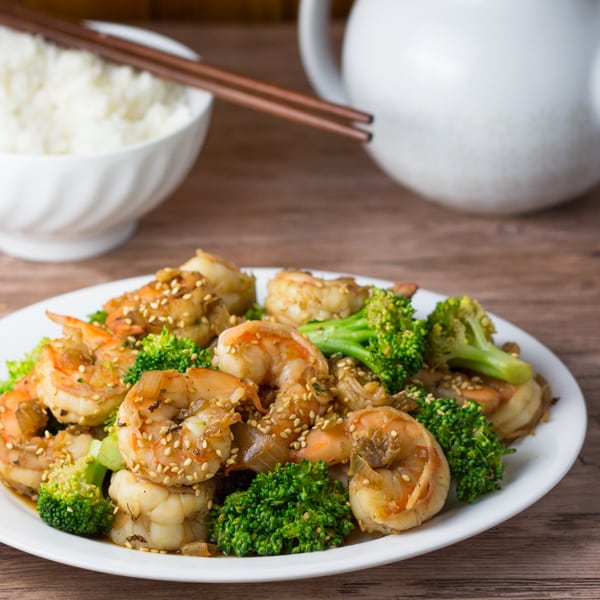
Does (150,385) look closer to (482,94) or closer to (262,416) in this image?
(262,416)

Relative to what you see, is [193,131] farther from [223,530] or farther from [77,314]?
[223,530]

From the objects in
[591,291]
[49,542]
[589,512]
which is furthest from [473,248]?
[49,542]

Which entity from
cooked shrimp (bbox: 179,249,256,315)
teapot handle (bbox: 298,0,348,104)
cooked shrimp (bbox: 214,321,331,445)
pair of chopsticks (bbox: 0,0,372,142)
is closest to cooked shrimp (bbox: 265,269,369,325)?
cooked shrimp (bbox: 179,249,256,315)

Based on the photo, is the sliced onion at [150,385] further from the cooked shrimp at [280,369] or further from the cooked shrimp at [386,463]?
the cooked shrimp at [386,463]

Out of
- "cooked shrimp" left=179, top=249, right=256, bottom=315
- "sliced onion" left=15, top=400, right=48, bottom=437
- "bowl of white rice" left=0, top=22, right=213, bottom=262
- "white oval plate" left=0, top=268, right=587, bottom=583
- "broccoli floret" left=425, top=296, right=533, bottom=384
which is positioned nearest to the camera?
"white oval plate" left=0, top=268, right=587, bottom=583

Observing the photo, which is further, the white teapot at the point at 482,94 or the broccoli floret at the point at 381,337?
the white teapot at the point at 482,94

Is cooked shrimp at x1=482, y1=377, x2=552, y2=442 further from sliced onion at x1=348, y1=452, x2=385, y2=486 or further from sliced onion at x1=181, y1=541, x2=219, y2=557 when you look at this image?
sliced onion at x1=181, y1=541, x2=219, y2=557

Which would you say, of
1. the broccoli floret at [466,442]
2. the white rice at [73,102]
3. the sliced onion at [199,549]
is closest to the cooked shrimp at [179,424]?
the sliced onion at [199,549]
